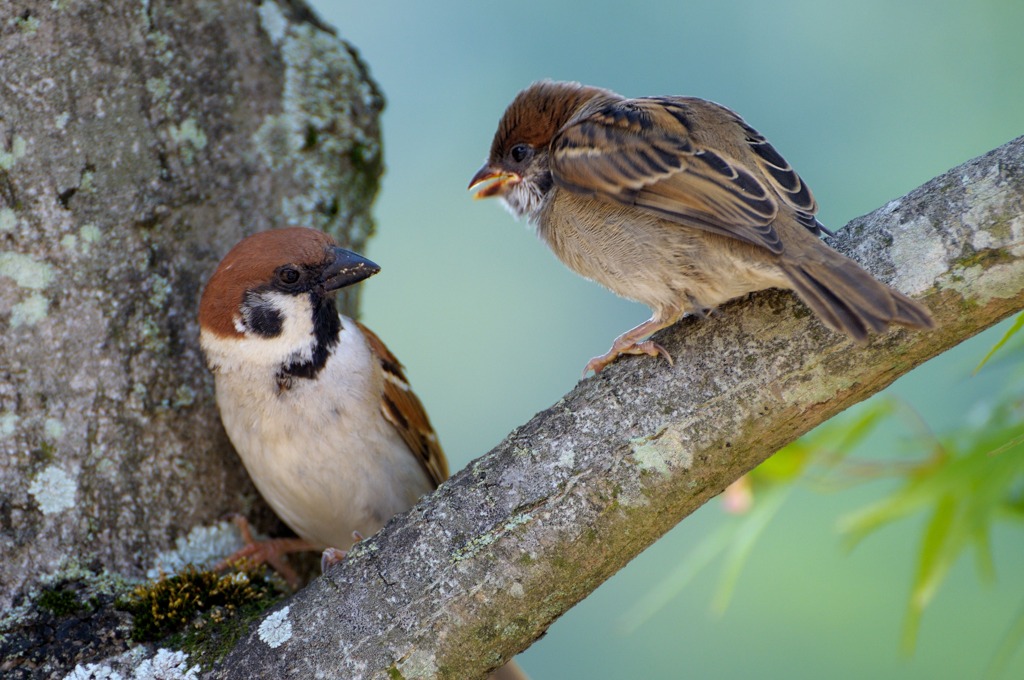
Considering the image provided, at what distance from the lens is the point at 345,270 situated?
256cm

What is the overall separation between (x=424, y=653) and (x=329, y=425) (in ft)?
3.13

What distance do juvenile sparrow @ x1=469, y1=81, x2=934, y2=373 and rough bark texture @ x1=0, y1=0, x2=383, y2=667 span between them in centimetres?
83

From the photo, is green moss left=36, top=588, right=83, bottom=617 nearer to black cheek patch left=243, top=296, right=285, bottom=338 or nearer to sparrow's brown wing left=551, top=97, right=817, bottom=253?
black cheek patch left=243, top=296, right=285, bottom=338

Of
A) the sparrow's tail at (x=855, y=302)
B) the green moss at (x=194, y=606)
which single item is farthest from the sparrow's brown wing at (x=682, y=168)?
the green moss at (x=194, y=606)

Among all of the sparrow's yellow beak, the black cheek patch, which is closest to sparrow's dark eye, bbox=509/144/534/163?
the sparrow's yellow beak

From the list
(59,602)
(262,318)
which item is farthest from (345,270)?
(59,602)

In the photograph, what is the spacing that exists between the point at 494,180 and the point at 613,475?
1258 mm

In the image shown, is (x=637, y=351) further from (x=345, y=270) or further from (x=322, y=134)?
(x=322, y=134)

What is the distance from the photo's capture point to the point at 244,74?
2.78 meters

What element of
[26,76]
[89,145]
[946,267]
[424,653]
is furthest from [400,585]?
[26,76]

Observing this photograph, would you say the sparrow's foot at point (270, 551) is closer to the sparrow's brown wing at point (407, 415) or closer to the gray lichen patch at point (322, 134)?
the sparrow's brown wing at point (407, 415)

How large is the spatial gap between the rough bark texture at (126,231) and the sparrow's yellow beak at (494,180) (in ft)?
1.42

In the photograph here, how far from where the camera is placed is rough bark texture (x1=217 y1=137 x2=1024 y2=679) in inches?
69.6

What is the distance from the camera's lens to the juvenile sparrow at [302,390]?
8.32ft
